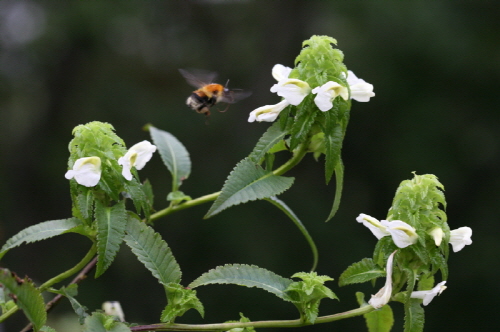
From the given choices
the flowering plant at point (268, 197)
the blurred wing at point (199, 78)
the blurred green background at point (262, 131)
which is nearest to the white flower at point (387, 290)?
the flowering plant at point (268, 197)

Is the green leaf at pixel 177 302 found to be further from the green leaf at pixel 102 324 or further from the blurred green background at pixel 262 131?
the blurred green background at pixel 262 131

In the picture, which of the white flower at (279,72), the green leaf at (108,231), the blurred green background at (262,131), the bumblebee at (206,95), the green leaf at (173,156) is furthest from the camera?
the blurred green background at (262,131)

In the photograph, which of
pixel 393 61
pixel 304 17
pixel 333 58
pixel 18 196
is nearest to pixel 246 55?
pixel 304 17

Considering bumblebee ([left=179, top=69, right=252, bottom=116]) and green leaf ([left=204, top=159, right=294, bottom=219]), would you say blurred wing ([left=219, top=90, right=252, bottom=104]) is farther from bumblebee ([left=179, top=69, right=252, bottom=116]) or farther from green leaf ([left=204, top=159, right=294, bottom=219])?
green leaf ([left=204, top=159, right=294, bottom=219])

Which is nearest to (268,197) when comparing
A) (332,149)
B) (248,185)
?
(248,185)

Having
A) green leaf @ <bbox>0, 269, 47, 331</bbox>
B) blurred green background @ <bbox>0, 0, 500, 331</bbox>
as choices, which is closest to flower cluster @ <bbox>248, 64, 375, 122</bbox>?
green leaf @ <bbox>0, 269, 47, 331</bbox>

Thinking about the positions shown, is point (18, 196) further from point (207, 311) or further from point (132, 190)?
point (132, 190)

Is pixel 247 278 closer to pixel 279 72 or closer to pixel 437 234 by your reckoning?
pixel 437 234
